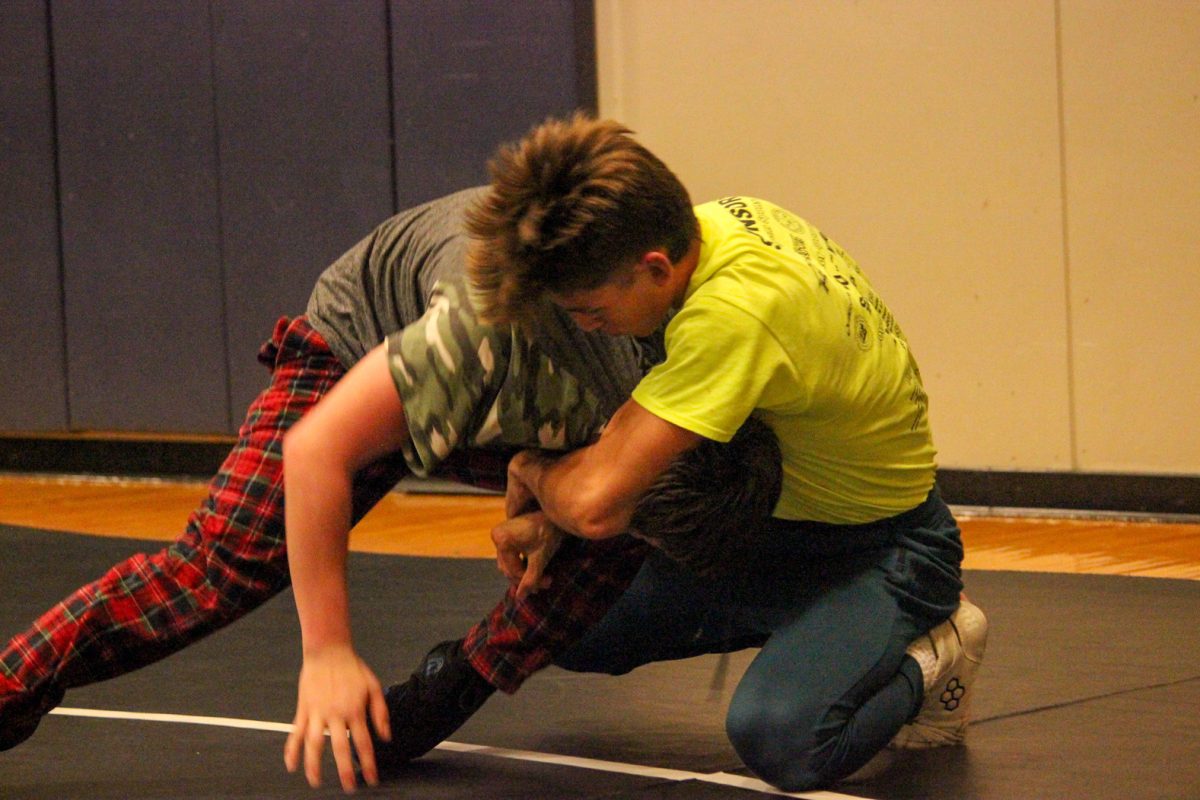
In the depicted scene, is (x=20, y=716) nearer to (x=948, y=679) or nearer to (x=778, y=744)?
(x=778, y=744)

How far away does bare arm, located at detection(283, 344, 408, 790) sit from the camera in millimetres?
1757

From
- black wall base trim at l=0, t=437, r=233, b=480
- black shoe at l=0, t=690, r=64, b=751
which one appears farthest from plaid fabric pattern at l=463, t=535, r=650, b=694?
black wall base trim at l=0, t=437, r=233, b=480

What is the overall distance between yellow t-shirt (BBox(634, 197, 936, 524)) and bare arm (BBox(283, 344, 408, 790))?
300 mm

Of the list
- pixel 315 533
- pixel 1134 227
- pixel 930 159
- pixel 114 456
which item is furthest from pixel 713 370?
pixel 114 456

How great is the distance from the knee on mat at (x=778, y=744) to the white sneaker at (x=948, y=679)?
226 millimetres

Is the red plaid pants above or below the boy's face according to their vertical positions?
below

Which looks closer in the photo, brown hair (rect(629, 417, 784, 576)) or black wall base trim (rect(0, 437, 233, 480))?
brown hair (rect(629, 417, 784, 576))

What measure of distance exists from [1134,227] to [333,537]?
117 inches

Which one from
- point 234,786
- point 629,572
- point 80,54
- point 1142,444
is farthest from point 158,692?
point 80,54

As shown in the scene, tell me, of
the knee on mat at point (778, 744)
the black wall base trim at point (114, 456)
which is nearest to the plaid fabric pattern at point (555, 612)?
the knee on mat at point (778, 744)

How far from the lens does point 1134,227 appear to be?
14.0ft

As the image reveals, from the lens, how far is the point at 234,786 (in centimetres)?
218

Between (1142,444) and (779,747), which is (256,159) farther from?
(779,747)

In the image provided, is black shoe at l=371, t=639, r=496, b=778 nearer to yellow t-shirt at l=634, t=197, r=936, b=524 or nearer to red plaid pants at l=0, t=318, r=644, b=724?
red plaid pants at l=0, t=318, r=644, b=724
